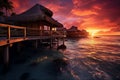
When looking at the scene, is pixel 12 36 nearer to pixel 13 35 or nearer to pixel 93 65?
pixel 13 35

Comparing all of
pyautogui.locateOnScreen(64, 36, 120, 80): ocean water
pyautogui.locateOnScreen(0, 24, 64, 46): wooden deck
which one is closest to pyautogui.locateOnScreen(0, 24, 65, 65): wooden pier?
pyautogui.locateOnScreen(0, 24, 64, 46): wooden deck

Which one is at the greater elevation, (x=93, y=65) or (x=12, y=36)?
(x=12, y=36)

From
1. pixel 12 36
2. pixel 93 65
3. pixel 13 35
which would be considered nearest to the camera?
pixel 12 36

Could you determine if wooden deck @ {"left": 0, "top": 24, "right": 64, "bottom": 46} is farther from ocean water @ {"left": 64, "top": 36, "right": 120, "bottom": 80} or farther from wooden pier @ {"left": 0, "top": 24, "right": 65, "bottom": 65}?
ocean water @ {"left": 64, "top": 36, "right": 120, "bottom": 80}

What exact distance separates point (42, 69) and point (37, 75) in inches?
49.5

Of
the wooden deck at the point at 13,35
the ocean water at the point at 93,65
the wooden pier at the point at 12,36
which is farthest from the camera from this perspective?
the ocean water at the point at 93,65

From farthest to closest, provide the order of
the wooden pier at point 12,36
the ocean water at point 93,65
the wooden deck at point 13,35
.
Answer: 1. the ocean water at point 93,65
2. the wooden pier at point 12,36
3. the wooden deck at point 13,35

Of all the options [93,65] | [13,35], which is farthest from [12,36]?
[93,65]

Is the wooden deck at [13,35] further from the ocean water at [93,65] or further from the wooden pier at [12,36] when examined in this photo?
the ocean water at [93,65]

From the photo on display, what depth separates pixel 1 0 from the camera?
2539 centimetres

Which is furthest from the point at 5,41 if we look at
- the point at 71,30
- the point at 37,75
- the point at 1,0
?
the point at 71,30

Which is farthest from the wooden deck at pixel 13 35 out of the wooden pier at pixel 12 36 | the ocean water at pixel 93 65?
the ocean water at pixel 93 65

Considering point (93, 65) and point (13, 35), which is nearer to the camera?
point (13, 35)

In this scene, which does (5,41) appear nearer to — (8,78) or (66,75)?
(8,78)
